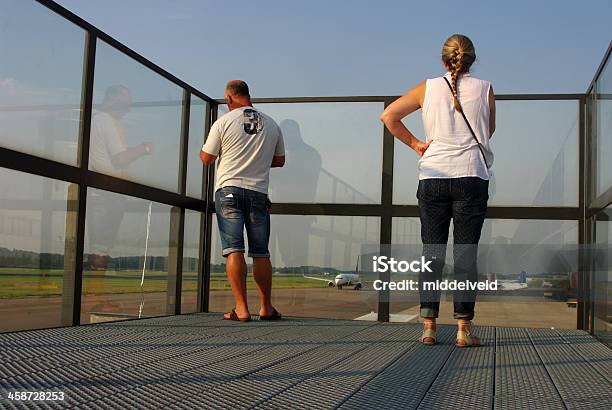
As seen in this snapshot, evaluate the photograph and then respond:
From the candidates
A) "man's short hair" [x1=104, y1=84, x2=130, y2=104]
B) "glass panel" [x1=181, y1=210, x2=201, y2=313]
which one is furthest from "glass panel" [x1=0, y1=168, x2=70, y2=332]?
"glass panel" [x1=181, y1=210, x2=201, y2=313]

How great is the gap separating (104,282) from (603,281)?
Answer: 8.65 ft

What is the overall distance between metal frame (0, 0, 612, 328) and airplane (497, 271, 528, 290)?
356 mm

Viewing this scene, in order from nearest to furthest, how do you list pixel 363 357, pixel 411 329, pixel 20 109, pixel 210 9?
pixel 363 357 → pixel 20 109 → pixel 411 329 → pixel 210 9

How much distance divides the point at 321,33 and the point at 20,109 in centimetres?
913

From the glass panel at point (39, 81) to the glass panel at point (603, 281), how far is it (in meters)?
2.69

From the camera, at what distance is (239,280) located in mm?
4207

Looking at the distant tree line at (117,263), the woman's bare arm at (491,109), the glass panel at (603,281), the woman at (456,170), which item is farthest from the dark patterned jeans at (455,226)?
the distant tree line at (117,263)

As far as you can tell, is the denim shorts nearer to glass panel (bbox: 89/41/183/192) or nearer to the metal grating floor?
glass panel (bbox: 89/41/183/192)

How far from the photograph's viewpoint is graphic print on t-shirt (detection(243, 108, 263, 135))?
4324mm

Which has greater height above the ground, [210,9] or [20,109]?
[210,9]

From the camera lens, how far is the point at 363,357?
8.72ft

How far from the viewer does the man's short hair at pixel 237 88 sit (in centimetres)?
449

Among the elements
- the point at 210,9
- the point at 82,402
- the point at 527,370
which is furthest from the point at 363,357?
the point at 210,9

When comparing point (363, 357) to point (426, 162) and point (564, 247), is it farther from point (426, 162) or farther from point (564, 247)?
point (564, 247)
